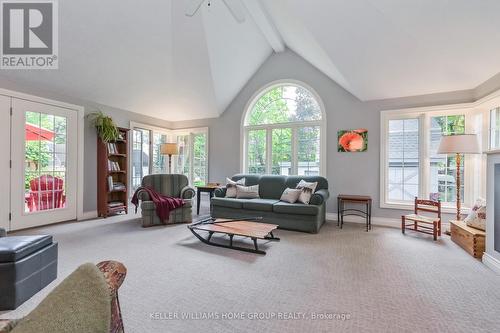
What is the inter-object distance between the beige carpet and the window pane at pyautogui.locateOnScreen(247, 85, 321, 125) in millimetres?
2945

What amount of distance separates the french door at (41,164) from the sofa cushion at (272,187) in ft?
12.1

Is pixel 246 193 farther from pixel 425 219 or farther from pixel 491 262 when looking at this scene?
pixel 491 262

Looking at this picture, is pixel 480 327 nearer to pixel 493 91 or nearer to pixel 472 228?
pixel 472 228

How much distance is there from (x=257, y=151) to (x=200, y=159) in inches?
70.0

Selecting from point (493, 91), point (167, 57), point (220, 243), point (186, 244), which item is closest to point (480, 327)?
point (220, 243)

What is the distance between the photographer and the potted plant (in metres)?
4.81

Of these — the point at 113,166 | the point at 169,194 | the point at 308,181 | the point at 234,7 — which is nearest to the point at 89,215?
the point at 113,166

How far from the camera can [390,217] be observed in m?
4.59

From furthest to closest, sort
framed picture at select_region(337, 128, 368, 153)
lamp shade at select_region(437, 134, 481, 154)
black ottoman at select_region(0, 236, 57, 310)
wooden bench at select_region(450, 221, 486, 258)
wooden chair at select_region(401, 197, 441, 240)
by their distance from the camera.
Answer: framed picture at select_region(337, 128, 368, 153), wooden chair at select_region(401, 197, 441, 240), lamp shade at select_region(437, 134, 481, 154), wooden bench at select_region(450, 221, 486, 258), black ottoman at select_region(0, 236, 57, 310)

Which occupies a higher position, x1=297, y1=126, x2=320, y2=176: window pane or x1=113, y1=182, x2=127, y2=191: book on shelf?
x1=297, y1=126, x2=320, y2=176: window pane

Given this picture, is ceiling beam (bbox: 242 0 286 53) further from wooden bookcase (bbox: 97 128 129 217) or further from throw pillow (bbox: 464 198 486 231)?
throw pillow (bbox: 464 198 486 231)

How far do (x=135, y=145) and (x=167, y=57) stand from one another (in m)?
2.31

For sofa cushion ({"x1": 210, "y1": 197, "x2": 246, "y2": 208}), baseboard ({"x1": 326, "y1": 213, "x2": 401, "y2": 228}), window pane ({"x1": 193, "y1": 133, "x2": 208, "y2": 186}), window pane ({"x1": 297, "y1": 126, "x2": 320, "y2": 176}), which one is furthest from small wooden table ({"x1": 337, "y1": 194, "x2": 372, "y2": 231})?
window pane ({"x1": 193, "y1": 133, "x2": 208, "y2": 186})

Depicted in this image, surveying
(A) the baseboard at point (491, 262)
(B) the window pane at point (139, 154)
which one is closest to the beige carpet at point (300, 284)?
(A) the baseboard at point (491, 262)
